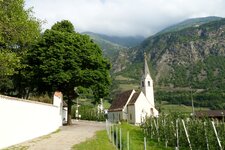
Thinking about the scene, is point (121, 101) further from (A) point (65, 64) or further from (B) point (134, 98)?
(A) point (65, 64)

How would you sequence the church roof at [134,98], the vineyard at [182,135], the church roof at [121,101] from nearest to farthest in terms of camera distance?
the vineyard at [182,135]
the church roof at [134,98]
the church roof at [121,101]

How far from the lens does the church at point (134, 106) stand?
71.9 m

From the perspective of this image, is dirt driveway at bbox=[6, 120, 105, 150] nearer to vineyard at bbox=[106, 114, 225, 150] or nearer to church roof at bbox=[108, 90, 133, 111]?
vineyard at bbox=[106, 114, 225, 150]

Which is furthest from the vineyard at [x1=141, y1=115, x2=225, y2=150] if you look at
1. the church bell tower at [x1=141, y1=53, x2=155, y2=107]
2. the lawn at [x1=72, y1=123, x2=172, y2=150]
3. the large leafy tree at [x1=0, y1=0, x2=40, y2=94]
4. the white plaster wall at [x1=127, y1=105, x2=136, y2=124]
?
the church bell tower at [x1=141, y1=53, x2=155, y2=107]

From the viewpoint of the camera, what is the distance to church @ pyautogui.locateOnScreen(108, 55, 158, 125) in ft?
236

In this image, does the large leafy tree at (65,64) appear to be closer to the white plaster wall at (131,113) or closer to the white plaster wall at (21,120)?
the white plaster wall at (21,120)

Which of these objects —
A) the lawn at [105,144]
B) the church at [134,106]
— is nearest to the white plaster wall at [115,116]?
the church at [134,106]

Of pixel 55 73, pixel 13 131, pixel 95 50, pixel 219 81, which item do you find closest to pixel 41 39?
pixel 55 73

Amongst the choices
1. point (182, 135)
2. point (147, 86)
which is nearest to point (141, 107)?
point (147, 86)

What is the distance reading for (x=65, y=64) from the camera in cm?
4041

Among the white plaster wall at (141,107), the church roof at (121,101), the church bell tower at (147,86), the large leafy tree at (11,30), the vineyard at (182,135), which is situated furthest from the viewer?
the church bell tower at (147,86)

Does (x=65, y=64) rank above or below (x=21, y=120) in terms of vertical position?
above

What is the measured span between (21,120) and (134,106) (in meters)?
51.2

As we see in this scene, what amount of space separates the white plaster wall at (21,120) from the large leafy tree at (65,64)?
10.0m
